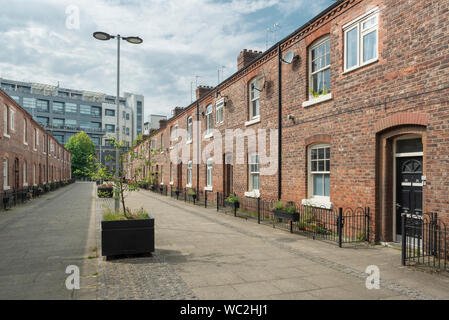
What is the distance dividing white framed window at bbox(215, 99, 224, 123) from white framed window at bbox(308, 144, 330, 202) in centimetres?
852

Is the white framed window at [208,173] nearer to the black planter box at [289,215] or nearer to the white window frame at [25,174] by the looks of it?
the black planter box at [289,215]

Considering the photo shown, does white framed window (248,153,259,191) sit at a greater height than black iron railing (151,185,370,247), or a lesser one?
greater

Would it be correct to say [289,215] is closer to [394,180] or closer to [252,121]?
[394,180]

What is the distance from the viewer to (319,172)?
34.4 ft

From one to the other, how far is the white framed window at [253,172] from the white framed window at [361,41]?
6318 mm

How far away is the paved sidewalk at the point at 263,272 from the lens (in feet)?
16.3

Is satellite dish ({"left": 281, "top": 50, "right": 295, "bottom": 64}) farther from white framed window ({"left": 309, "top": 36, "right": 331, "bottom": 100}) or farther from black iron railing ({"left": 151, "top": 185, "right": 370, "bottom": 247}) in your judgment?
black iron railing ({"left": 151, "top": 185, "right": 370, "bottom": 247})

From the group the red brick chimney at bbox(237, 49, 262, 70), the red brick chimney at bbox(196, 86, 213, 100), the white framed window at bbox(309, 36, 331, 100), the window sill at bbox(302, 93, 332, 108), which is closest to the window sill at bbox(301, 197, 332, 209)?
the window sill at bbox(302, 93, 332, 108)

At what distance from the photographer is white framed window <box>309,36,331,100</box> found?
406 inches

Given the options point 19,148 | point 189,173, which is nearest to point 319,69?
point 189,173

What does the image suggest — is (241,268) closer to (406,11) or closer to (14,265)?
(14,265)

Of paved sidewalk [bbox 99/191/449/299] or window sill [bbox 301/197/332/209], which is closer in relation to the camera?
paved sidewalk [bbox 99/191/449/299]

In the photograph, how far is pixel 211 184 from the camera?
2033 centimetres

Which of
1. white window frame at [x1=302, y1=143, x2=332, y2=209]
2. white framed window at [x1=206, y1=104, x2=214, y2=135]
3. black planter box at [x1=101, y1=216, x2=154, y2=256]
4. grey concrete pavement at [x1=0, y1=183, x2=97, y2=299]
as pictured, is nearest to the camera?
grey concrete pavement at [x1=0, y1=183, x2=97, y2=299]
